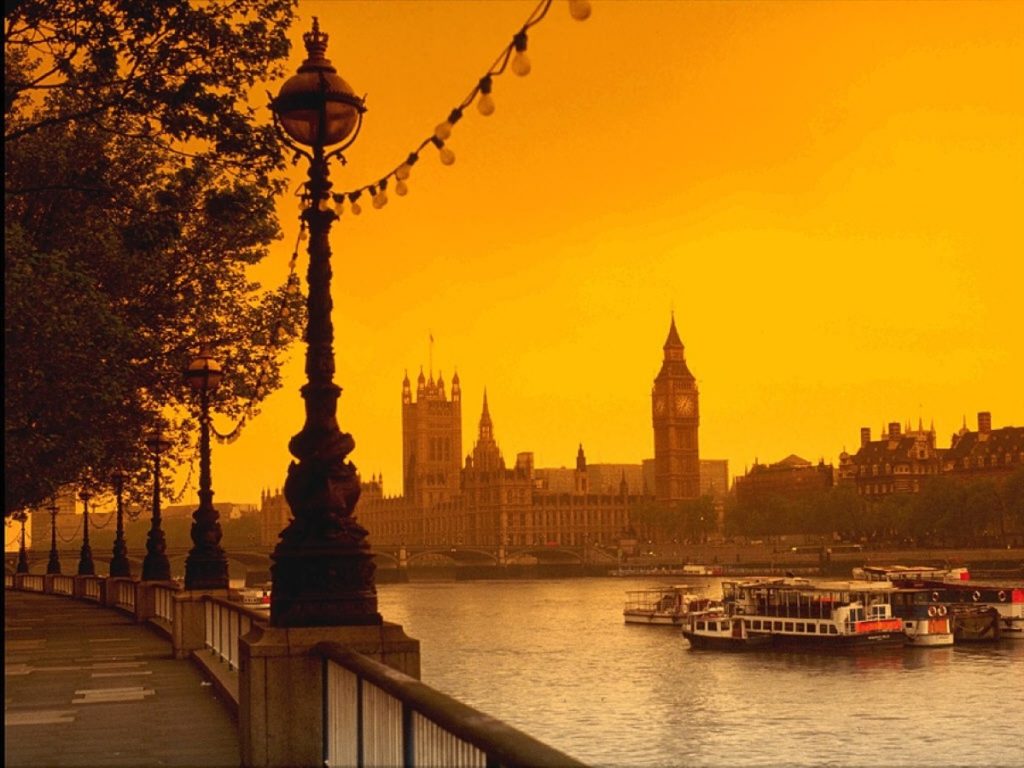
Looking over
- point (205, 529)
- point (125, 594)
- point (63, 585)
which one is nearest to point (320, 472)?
point (205, 529)

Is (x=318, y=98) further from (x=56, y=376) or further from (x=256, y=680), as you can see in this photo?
(x=56, y=376)

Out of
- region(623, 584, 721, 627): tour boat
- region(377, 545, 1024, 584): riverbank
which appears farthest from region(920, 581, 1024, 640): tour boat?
region(377, 545, 1024, 584): riverbank

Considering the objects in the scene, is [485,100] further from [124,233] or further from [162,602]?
[162,602]

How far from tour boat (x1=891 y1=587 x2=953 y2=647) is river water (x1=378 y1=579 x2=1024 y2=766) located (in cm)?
155

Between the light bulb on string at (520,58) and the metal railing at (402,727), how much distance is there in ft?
10.8

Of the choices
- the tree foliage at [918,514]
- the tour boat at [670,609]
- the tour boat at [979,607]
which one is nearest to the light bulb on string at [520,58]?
the tour boat at [979,607]

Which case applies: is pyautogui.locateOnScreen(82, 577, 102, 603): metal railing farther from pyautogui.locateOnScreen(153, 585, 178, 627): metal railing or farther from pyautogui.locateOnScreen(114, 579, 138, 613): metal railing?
pyautogui.locateOnScreen(153, 585, 178, 627): metal railing

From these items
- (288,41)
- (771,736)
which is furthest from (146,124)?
(771,736)

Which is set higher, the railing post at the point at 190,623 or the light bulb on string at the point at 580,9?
the light bulb on string at the point at 580,9

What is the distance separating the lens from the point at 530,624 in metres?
90.4

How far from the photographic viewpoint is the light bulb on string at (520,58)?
320 inches

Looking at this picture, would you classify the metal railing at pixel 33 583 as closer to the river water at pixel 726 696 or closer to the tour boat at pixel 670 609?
the river water at pixel 726 696

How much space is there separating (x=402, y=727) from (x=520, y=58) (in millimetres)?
3577

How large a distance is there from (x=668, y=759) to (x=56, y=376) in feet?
92.4
